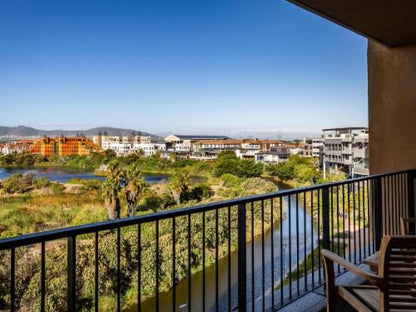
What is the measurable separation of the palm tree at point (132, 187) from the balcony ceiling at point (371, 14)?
2200 cm

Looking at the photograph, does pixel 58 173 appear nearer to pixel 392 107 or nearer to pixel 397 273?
pixel 392 107

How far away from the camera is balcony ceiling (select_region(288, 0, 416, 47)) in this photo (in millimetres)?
2904

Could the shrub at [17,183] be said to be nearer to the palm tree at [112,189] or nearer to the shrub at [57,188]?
the shrub at [57,188]

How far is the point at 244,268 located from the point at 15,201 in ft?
87.2

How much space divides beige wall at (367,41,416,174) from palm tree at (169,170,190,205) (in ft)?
73.2

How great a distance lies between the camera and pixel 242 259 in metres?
2.00

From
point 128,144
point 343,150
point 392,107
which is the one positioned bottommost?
point 343,150

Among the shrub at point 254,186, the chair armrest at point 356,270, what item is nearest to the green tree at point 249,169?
the shrub at point 254,186

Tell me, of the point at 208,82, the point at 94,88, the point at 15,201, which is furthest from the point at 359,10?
the point at 94,88

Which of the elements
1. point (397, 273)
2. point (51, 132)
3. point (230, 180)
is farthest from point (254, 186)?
point (397, 273)

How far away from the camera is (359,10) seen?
10.00 feet

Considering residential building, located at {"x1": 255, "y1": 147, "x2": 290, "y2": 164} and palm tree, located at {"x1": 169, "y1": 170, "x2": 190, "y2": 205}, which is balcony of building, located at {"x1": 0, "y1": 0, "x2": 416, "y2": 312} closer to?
palm tree, located at {"x1": 169, "y1": 170, "x2": 190, "y2": 205}

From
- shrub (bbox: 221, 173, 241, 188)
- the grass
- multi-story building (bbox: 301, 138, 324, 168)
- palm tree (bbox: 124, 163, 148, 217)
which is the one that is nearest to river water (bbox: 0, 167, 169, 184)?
the grass

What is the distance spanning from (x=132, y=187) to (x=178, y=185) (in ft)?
12.6
